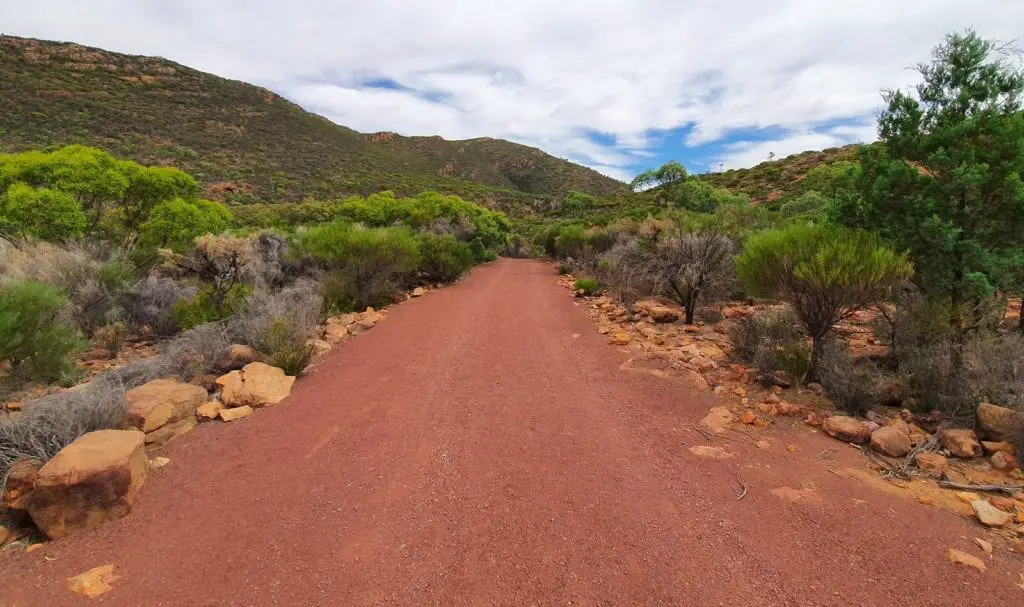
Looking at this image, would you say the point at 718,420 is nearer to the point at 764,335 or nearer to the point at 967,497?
the point at 967,497

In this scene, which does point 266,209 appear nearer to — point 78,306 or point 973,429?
point 78,306

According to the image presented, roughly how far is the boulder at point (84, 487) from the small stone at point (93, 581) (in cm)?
58

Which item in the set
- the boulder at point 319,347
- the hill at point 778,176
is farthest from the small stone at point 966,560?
the hill at point 778,176

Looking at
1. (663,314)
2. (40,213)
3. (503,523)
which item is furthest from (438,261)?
(503,523)

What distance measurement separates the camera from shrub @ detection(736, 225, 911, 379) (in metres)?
4.92

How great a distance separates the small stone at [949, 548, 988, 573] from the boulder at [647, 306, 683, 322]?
21.2 ft

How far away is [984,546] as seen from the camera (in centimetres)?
282

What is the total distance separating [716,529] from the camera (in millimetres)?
3107

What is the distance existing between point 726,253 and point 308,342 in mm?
8695

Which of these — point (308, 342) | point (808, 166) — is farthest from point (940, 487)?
point (808, 166)

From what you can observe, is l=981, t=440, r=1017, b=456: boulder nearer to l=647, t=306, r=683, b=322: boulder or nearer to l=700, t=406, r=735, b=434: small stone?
l=700, t=406, r=735, b=434: small stone

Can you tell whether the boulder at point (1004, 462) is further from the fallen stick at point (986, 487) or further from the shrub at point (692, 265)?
the shrub at point (692, 265)

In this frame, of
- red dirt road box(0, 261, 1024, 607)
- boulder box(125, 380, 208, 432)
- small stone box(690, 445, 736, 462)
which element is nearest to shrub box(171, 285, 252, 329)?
boulder box(125, 380, 208, 432)

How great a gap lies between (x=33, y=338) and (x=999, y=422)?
431 inches
